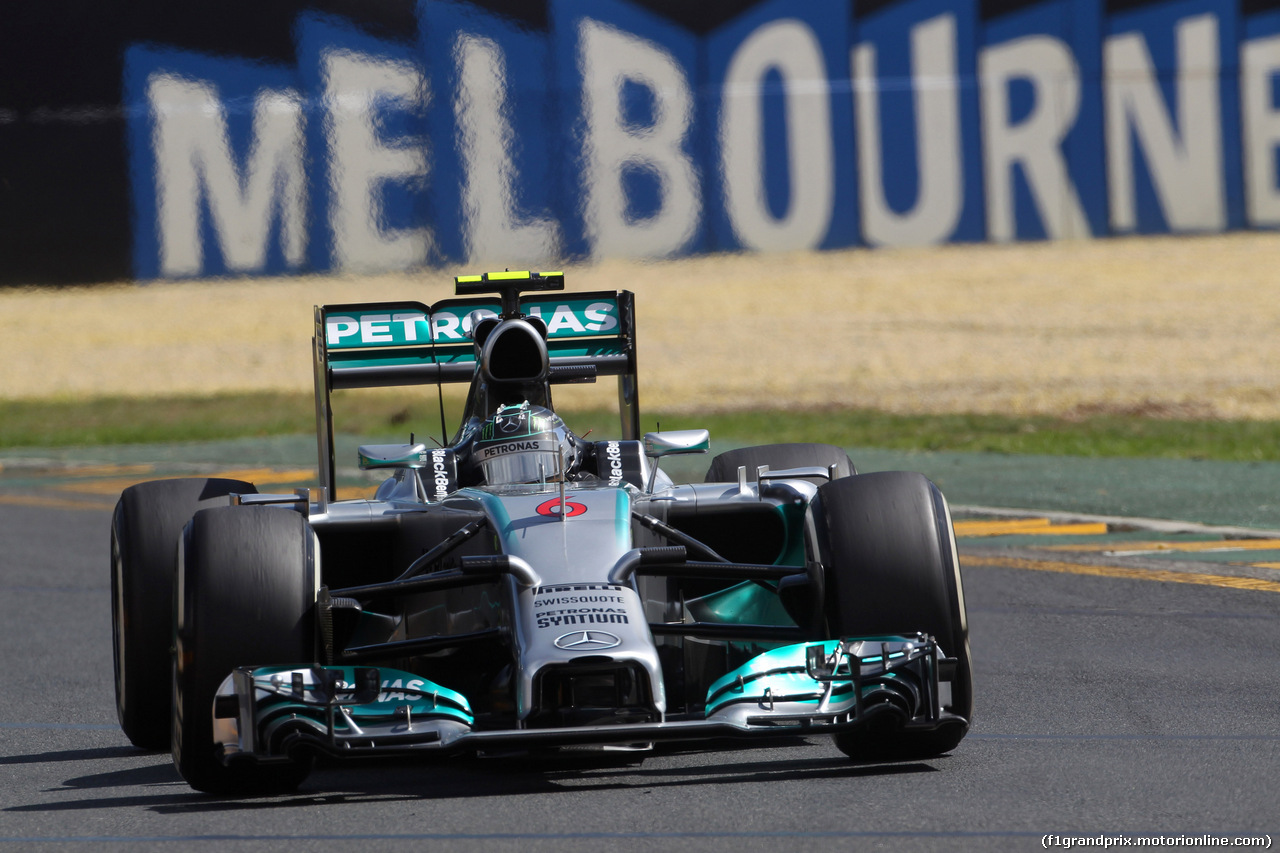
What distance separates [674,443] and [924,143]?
19.5m

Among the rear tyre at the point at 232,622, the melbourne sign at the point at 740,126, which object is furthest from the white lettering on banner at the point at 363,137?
the rear tyre at the point at 232,622

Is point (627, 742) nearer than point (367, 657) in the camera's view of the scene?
Yes

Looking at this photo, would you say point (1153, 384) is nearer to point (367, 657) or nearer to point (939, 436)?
point (939, 436)

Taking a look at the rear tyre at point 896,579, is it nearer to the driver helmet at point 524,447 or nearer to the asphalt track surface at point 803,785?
the asphalt track surface at point 803,785

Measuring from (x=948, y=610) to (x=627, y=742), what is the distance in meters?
1.08

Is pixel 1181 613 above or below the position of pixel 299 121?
below

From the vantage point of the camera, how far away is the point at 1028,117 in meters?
25.2

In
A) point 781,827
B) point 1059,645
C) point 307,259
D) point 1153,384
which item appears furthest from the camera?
point 307,259

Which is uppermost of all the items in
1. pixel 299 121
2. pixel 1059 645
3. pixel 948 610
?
pixel 299 121

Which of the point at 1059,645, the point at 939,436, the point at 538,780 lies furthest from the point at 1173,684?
the point at 939,436

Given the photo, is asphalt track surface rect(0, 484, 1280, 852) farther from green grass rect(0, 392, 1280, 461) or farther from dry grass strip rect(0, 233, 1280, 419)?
dry grass strip rect(0, 233, 1280, 419)

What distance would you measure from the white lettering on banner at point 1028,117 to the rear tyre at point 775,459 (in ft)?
61.6

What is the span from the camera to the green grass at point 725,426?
16.0 m

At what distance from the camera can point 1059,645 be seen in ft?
25.3
